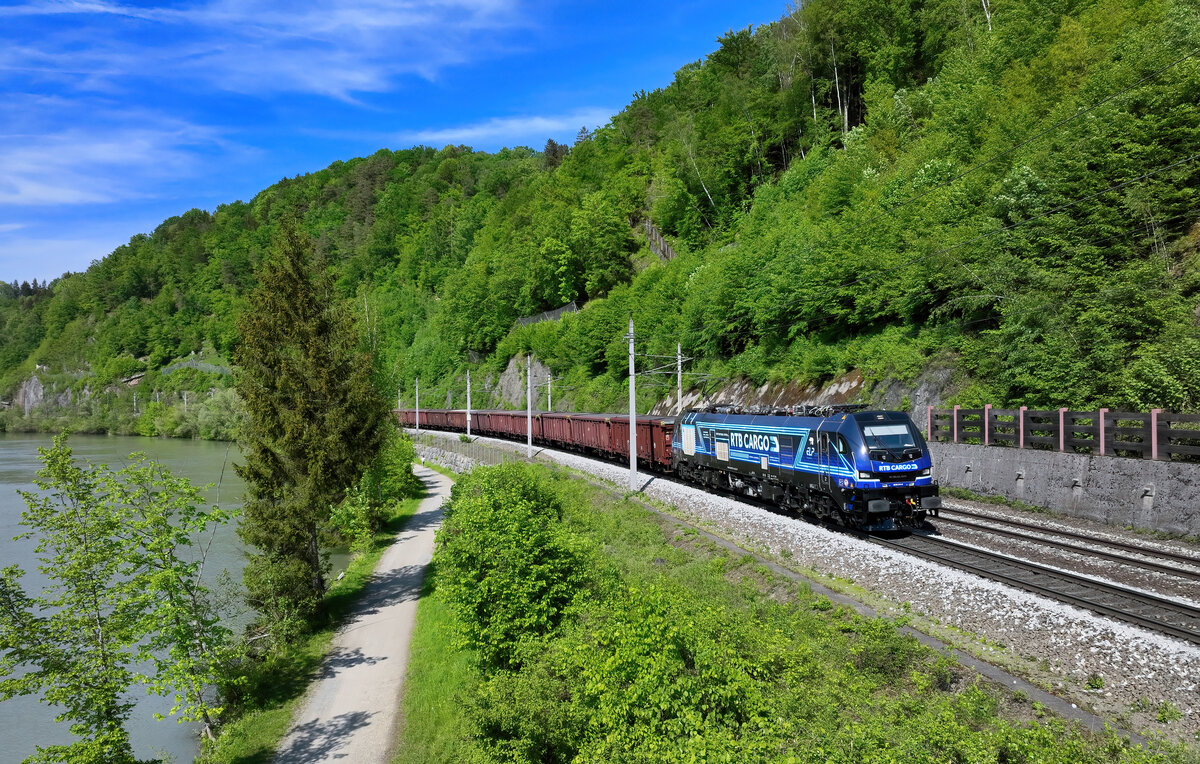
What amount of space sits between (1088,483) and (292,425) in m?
21.6

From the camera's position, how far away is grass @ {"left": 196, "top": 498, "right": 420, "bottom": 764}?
1291 cm

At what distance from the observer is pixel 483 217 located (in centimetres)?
11819


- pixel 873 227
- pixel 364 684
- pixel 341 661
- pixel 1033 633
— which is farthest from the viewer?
pixel 873 227

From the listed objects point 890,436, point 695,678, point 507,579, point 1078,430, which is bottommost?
point 507,579

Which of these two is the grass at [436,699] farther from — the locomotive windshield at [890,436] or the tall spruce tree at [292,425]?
the locomotive windshield at [890,436]

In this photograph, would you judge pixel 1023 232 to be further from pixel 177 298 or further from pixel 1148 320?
pixel 177 298

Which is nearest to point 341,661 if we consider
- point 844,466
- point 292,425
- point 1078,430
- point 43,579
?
point 292,425

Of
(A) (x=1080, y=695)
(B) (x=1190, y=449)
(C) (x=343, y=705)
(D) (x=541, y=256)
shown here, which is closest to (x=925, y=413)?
(B) (x=1190, y=449)

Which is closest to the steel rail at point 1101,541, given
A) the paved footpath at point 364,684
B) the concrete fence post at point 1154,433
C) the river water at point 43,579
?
the concrete fence post at point 1154,433

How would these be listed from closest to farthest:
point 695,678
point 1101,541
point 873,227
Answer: point 695,678 → point 1101,541 → point 873,227

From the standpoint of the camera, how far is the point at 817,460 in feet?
55.3

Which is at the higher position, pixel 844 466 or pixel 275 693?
pixel 844 466

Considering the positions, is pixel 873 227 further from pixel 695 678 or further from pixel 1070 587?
pixel 695 678

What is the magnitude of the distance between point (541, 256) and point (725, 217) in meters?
21.7
